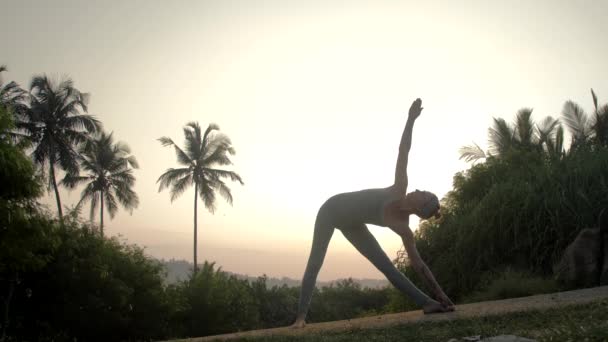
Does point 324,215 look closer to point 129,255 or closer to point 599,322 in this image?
point 599,322

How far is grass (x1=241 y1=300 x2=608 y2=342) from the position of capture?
3840 millimetres

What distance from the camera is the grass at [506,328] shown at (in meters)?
3.84

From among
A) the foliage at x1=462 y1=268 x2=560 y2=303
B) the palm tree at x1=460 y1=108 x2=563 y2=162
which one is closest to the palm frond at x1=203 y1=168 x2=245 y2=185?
the palm tree at x1=460 y1=108 x2=563 y2=162

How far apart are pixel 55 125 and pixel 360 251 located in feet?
89.8

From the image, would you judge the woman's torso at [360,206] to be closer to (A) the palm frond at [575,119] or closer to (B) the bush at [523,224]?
(B) the bush at [523,224]

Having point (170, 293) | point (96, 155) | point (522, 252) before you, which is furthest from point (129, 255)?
point (96, 155)

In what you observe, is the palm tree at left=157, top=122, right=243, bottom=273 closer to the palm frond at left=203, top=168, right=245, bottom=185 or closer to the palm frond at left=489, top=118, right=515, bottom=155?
the palm frond at left=203, top=168, right=245, bottom=185

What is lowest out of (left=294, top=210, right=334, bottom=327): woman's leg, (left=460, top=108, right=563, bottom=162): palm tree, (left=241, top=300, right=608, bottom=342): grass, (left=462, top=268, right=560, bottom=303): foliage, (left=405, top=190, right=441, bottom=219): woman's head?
(left=241, top=300, right=608, bottom=342): grass

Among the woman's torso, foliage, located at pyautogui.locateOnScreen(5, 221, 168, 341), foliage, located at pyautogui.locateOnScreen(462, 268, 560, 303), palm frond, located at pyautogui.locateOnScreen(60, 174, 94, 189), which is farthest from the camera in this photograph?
palm frond, located at pyautogui.locateOnScreen(60, 174, 94, 189)

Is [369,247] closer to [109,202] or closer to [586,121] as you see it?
[586,121]

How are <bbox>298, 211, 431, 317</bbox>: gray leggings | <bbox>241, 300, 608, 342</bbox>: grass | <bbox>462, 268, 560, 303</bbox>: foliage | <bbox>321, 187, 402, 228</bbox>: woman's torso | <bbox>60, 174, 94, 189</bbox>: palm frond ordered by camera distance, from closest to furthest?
<bbox>241, 300, 608, 342</bbox>: grass
<bbox>321, 187, 402, 228</bbox>: woman's torso
<bbox>298, 211, 431, 317</bbox>: gray leggings
<bbox>462, 268, 560, 303</bbox>: foliage
<bbox>60, 174, 94, 189</bbox>: palm frond

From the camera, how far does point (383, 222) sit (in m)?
6.54

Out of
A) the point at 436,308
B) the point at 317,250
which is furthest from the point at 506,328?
the point at 317,250

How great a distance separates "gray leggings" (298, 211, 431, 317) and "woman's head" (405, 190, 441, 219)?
2.61 feet
